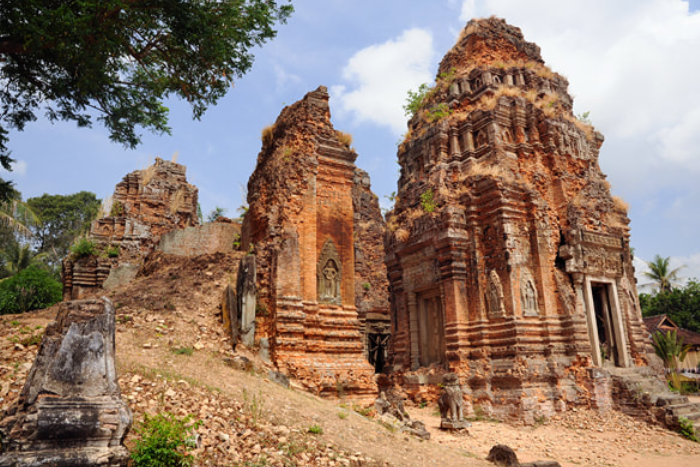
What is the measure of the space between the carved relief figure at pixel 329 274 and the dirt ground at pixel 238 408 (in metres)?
2.01

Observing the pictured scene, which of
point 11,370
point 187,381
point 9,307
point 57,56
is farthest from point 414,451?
point 9,307

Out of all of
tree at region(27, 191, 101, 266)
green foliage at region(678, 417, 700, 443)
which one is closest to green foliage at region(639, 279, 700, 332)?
green foliage at region(678, 417, 700, 443)

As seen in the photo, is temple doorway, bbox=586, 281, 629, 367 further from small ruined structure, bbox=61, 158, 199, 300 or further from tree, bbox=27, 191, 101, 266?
tree, bbox=27, 191, 101, 266

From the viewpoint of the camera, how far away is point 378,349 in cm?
2150

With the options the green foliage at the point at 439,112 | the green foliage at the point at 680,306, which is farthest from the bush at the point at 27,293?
the green foliage at the point at 680,306

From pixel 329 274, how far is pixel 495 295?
620 cm

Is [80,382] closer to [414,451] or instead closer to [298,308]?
[414,451]

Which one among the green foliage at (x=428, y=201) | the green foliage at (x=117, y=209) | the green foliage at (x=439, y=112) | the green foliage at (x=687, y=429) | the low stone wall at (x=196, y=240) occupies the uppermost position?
the green foliage at (x=439, y=112)

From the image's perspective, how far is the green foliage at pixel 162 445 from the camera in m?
4.29

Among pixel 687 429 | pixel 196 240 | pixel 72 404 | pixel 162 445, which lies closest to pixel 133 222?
pixel 196 240

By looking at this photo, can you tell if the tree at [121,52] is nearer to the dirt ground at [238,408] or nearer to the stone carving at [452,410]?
the dirt ground at [238,408]

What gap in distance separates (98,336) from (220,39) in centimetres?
636

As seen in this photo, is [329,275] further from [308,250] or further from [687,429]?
[687,429]

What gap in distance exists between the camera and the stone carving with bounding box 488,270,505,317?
14047 mm
